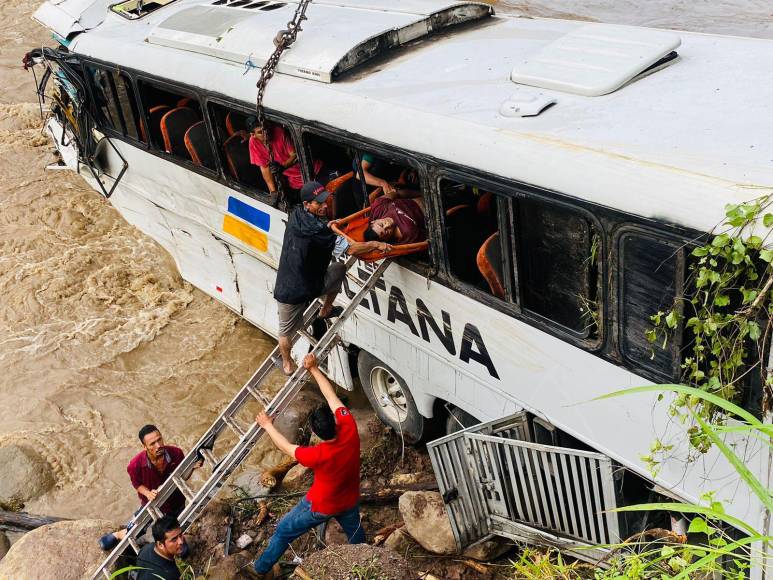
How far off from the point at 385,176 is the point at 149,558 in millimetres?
3011

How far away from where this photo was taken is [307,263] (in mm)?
5438

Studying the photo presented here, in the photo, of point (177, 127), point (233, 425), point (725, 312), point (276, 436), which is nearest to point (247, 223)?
point (177, 127)

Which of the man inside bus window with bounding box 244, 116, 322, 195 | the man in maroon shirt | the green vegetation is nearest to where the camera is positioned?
the green vegetation

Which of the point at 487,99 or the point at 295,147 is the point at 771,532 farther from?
the point at 295,147

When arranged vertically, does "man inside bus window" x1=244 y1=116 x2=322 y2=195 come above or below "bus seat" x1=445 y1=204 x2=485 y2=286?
above

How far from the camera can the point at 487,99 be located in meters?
4.88

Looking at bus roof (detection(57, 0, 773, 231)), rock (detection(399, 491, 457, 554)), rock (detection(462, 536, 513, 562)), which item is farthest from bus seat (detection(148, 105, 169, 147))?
rock (detection(462, 536, 513, 562))

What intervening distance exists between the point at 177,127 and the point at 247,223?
4.56 feet

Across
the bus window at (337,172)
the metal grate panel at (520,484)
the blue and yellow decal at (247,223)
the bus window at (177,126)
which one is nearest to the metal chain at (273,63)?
the bus window at (337,172)

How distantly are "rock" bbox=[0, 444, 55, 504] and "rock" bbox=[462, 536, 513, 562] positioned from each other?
4225mm

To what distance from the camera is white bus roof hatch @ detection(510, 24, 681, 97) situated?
4633 millimetres

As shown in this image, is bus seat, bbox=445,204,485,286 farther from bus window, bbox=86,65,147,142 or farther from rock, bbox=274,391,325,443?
bus window, bbox=86,65,147,142

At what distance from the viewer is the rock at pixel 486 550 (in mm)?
5324

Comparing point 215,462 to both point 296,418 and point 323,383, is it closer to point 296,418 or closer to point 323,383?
point 323,383
